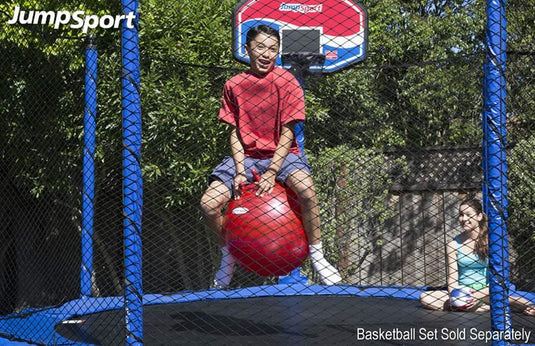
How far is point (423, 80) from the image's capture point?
499cm

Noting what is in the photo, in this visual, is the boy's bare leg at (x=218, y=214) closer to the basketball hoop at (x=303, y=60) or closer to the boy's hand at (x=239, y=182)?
the boy's hand at (x=239, y=182)

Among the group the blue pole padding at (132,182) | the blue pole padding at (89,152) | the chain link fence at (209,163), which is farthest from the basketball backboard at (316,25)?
the blue pole padding at (132,182)

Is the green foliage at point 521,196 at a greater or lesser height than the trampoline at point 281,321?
greater

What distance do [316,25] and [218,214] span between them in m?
1.42

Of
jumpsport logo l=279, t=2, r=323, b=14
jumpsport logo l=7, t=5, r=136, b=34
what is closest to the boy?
jumpsport logo l=279, t=2, r=323, b=14

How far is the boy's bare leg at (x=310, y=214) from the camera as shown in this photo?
2582mm

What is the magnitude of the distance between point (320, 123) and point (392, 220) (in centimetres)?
96

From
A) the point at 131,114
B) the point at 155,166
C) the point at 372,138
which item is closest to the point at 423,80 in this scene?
the point at 372,138

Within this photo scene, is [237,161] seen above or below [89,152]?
below

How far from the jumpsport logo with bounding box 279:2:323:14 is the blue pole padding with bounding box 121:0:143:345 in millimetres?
1712

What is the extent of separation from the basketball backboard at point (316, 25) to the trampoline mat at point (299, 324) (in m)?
1.25

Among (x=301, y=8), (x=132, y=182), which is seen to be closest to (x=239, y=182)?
(x=132, y=182)

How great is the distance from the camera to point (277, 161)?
257 cm

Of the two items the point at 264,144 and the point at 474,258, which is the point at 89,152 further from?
the point at 474,258
